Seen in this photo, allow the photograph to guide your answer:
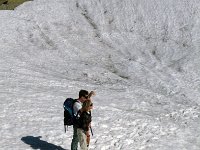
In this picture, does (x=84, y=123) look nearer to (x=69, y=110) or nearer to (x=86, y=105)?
(x=69, y=110)

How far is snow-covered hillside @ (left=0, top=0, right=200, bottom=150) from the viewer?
21.7 m

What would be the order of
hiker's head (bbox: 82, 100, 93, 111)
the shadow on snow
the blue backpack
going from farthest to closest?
the shadow on snow
the blue backpack
hiker's head (bbox: 82, 100, 93, 111)

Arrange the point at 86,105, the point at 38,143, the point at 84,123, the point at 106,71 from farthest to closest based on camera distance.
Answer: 1. the point at 106,71
2. the point at 38,143
3. the point at 84,123
4. the point at 86,105

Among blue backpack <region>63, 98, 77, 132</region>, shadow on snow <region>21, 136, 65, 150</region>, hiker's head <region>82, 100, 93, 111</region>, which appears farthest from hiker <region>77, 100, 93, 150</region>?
shadow on snow <region>21, 136, 65, 150</region>

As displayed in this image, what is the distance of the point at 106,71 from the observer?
161ft

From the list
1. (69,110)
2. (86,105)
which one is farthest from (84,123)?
(86,105)

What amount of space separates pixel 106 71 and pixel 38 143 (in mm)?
29885

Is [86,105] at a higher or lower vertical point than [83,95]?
lower

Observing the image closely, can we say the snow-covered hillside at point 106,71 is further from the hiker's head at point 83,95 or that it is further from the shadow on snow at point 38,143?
the hiker's head at point 83,95

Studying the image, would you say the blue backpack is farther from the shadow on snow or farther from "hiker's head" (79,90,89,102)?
the shadow on snow

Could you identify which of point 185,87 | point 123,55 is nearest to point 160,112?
point 185,87

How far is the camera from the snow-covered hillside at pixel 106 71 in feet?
71.1

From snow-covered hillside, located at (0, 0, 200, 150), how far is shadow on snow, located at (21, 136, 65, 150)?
0.05 meters

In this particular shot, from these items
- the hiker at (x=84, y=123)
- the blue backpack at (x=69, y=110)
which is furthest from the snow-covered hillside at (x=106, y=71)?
the blue backpack at (x=69, y=110)
